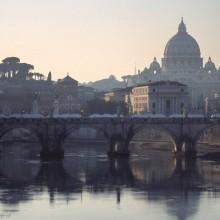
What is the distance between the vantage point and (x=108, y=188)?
58844mm

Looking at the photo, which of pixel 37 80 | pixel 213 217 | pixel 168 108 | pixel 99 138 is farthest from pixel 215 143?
pixel 37 80

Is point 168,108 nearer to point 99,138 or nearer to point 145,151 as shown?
point 99,138

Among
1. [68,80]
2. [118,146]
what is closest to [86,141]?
[118,146]

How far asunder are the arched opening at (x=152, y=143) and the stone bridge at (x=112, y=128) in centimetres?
82

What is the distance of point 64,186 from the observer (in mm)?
59625

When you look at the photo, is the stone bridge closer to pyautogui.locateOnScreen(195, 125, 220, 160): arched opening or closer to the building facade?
pyautogui.locateOnScreen(195, 125, 220, 160): arched opening

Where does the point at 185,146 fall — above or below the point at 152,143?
below

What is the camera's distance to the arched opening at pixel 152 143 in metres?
92.1

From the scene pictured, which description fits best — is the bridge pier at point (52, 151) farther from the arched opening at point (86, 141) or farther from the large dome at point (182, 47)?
the large dome at point (182, 47)

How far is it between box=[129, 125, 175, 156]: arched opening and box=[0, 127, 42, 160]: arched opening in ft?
34.4

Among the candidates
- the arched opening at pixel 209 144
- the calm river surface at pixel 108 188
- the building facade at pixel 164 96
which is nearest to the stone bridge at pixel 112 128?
the arched opening at pixel 209 144

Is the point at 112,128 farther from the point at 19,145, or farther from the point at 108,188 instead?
the point at 108,188

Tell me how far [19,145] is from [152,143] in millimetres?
15864

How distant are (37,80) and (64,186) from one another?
114755 mm
